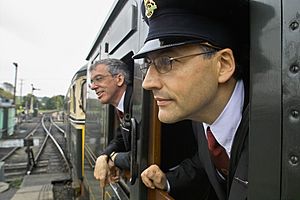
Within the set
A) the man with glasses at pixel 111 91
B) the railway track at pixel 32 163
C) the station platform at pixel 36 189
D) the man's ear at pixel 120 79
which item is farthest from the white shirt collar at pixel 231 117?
the railway track at pixel 32 163

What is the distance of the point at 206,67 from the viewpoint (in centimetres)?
108

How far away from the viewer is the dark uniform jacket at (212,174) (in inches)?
40.6

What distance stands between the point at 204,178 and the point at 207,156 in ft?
1.79

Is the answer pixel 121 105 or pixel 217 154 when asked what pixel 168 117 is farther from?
pixel 121 105

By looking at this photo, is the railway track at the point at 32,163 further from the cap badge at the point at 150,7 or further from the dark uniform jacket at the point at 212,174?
the cap badge at the point at 150,7

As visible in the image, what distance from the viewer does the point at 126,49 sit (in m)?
2.48

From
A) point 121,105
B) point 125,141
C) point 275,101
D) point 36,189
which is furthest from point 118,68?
point 36,189

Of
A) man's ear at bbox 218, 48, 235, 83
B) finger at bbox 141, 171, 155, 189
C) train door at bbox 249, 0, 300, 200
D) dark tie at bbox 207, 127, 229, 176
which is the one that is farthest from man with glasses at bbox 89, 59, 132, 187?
train door at bbox 249, 0, 300, 200

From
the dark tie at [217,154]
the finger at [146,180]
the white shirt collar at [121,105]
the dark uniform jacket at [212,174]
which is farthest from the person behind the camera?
the white shirt collar at [121,105]

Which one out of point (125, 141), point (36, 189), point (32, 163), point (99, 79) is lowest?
point (32, 163)

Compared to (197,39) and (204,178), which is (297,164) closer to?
(197,39)

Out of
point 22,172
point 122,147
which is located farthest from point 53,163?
point 122,147

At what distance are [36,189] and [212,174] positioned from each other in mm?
8617

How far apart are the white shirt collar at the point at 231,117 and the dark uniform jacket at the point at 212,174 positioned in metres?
0.05
